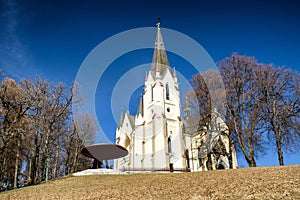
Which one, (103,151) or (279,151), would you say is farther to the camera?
(103,151)

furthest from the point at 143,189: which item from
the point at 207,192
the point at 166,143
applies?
the point at 166,143

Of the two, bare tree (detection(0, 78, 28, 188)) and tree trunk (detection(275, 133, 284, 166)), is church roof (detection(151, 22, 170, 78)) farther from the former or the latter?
tree trunk (detection(275, 133, 284, 166))

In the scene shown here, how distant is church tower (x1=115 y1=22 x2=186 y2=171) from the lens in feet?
127

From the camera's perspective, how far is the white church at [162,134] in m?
38.1

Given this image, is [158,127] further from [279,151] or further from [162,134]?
[279,151]

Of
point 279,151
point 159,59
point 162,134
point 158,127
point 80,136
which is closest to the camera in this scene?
point 279,151

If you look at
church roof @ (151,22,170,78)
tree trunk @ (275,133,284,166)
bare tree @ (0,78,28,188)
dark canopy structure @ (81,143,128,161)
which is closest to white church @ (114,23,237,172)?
church roof @ (151,22,170,78)

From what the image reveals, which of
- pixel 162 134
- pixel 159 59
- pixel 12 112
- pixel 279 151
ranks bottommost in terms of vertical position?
pixel 279 151

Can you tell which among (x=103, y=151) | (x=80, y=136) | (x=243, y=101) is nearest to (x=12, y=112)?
(x=103, y=151)

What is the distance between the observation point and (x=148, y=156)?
40125 millimetres

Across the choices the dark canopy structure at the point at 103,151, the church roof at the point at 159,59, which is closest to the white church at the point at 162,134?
the church roof at the point at 159,59

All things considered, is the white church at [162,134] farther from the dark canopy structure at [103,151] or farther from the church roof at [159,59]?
the dark canopy structure at [103,151]

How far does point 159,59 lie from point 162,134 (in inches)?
646

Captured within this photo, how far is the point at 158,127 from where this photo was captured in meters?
41.1
